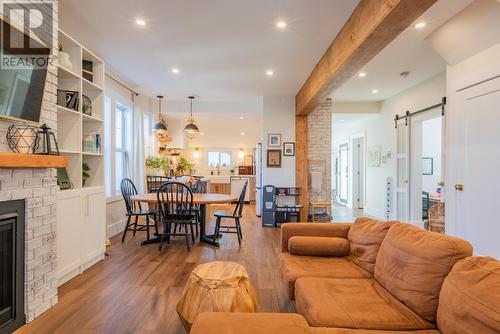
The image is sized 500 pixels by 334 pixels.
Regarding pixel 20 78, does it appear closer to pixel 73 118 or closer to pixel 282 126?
pixel 73 118

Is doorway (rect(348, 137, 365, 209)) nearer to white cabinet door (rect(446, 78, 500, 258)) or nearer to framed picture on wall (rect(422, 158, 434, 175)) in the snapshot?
framed picture on wall (rect(422, 158, 434, 175))

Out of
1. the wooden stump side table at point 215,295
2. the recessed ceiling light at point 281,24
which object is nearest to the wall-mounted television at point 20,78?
the wooden stump side table at point 215,295

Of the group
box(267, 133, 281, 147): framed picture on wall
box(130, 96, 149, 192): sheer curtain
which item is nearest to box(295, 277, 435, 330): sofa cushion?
box(267, 133, 281, 147): framed picture on wall

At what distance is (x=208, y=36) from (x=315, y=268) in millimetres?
2874

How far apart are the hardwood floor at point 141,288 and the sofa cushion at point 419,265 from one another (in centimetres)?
100

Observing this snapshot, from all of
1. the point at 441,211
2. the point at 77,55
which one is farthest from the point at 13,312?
the point at 441,211

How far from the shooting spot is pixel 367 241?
2.13 m

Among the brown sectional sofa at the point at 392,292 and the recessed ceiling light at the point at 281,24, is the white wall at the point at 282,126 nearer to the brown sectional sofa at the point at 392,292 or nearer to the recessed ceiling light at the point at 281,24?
the recessed ceiling light at the point at 281,24

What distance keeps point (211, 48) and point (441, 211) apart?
4.20 m

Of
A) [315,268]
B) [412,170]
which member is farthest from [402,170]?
[315,268]

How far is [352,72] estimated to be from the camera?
333 centimetres

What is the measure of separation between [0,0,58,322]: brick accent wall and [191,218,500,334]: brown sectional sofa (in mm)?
1721

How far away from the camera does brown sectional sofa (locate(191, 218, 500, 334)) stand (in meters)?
1.13

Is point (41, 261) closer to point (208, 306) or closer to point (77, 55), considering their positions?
point (208, 306)
